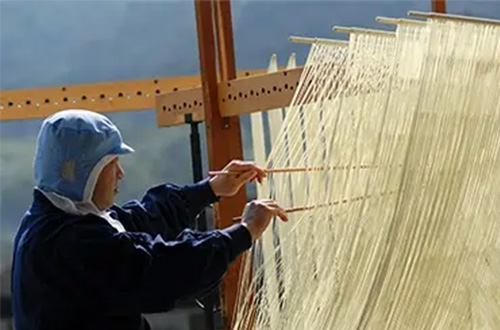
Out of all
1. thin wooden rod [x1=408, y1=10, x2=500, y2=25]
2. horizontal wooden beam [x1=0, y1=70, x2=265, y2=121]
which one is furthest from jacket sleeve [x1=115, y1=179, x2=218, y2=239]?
horizontal wooden beam [x1=0, y1=70, x2=265, y2=121]

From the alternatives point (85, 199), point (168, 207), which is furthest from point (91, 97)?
point (85, 199)

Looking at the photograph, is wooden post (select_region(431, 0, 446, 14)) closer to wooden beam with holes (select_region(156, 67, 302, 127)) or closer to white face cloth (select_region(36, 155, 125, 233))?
wooden beam with holes (select_region(156, 67, 302, 127))

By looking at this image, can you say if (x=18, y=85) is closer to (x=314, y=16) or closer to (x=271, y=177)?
(x=314, y=16)

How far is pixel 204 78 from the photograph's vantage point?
A: 66.1 inches

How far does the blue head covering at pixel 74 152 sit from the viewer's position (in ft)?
3.33

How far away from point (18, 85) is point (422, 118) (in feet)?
4.61

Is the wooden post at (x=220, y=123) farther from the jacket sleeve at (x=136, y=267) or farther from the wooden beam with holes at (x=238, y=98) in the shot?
the jacket sleeve at (x=136, y=267)

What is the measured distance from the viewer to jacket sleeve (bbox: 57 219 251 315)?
100cm

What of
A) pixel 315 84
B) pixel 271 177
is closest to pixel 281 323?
pixel 271 177

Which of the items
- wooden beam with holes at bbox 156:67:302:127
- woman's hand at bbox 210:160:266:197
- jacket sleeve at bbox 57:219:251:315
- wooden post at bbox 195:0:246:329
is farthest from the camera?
wooden post at bbox 195:0:246:329

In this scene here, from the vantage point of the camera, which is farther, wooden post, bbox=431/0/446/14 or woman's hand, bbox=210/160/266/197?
wooden post, bbox=431/0/446/14

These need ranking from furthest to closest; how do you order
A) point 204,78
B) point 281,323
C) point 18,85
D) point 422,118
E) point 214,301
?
point 18,85 < point 214,301 < point 204,78 < point 281,323 < point 422,118

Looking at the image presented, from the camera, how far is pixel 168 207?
126cm

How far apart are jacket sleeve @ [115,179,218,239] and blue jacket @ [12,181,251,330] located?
194mm
